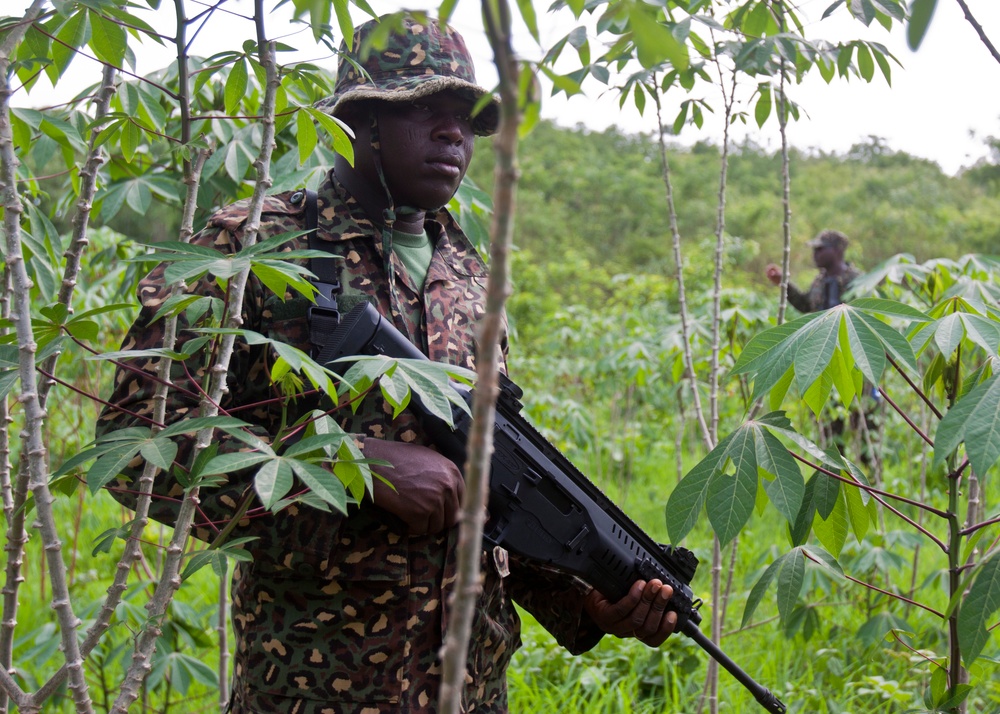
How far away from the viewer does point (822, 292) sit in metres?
5.92

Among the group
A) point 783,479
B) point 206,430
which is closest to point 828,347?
point 783,479

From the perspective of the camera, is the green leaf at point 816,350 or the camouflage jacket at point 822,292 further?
the camouflage jacket at point 822,292

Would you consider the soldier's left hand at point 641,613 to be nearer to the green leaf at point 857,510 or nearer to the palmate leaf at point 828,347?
the green leaf at point 857,510

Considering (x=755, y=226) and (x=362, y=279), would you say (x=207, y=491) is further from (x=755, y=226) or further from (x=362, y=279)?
(x=755, y=226)

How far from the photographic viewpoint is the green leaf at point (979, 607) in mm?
978

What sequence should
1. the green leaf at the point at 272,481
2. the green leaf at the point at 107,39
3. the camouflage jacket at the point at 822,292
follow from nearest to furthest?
1. the green leaf at the point at 272,481
2. the green leaf at the point at 107,39
3. the camouflage jacket at the point at 822,292

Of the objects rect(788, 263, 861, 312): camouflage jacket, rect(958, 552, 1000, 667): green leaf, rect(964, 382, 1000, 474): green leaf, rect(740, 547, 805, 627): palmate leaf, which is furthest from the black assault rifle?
rect(788, 263, 861, 312): camouflage jacket

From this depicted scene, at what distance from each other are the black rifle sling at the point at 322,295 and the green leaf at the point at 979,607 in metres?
0.88

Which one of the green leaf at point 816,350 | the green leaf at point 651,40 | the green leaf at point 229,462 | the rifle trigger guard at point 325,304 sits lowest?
the green leaf at point 229,462

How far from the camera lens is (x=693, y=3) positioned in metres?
1.53

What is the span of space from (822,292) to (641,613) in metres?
4.90

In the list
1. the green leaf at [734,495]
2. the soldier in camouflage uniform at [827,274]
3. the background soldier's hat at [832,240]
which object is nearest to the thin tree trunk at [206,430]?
the green leaf at [734,495]

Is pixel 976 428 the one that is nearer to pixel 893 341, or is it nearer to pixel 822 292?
pixel 893 341

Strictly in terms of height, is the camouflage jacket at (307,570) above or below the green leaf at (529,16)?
below
